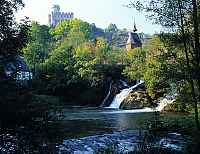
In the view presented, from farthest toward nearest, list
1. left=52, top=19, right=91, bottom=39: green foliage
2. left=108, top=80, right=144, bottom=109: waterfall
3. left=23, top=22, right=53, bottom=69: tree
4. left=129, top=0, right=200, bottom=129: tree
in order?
left=52, top=19, right=91, bottom=39: green foliage, left=23, top=22, right=53, bottom=69: tree, left=108, top=80, right=144, bottom=109: waterfall, left=129, top=0, right=200, bottom=129: tree

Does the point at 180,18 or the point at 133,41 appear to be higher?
the point at 133,41

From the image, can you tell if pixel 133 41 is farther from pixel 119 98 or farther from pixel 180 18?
pixel 180 18

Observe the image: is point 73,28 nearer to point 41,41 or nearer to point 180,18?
point 41,41

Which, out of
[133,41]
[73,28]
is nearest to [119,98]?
[133,41]

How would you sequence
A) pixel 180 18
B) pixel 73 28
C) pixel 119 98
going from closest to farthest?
pixel 180 18, pixel 119 98, pixel 73 28

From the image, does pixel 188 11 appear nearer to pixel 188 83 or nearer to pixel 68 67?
pixel 188 83

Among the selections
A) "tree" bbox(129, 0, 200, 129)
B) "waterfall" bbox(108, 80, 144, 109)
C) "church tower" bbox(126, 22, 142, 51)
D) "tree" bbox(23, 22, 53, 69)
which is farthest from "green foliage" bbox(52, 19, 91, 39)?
"tree" bbox(129, 0, 200, 129)

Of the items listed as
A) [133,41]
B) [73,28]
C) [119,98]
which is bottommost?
[119,98]

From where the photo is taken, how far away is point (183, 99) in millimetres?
16594

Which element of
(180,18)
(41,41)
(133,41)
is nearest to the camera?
(180,18)

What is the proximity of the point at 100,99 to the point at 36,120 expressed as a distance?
170ft

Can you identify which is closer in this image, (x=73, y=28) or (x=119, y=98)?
(x=119, y=98)

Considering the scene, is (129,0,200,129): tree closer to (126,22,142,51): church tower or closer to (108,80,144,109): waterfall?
(108,80,144,109): waterfall

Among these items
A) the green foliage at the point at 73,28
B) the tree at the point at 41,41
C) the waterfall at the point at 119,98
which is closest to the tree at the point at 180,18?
the waterfall at the point at 119,98
